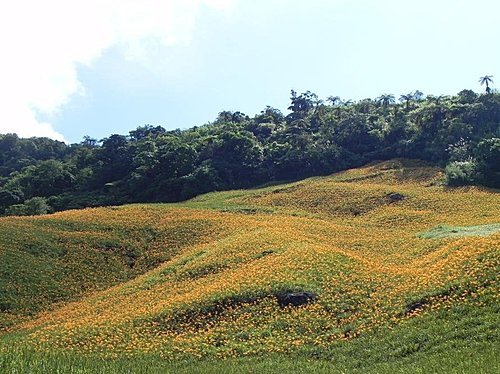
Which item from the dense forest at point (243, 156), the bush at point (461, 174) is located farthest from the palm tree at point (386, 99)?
the bush at point (461, 174)

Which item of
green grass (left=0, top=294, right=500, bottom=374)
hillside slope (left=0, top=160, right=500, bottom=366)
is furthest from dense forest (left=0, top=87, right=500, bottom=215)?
green grass (left=0, top=294, right=500, bottom=374)

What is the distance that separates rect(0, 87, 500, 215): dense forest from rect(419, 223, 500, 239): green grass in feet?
99.0

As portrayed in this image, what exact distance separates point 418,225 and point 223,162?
4238cm

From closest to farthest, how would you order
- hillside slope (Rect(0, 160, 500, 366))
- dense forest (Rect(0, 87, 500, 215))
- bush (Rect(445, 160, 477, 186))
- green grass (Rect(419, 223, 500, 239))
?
hillside slope (Rect(0, 160, 500, 366)), green grass (Rect(419, 223, 500, 239)), bush (Rect(445, 160, 477, 186)), dense forest (Rect(0, 87, 500, 215))

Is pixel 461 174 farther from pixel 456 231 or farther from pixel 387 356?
pixel 387 356

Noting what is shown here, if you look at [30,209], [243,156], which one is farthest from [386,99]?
[30,209]

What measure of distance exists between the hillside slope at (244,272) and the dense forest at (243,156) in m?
19.4

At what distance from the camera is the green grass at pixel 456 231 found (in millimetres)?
30612

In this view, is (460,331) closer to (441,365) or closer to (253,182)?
(441,365)

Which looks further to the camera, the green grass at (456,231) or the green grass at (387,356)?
the green grass at (456,231)

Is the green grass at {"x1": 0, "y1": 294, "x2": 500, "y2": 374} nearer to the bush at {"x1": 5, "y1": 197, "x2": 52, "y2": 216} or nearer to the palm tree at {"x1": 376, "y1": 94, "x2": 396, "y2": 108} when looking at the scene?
the bush at {"x1": 5, "y1": 197, "x2": 52, "y2": 216}

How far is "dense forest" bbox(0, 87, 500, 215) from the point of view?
72562 mm

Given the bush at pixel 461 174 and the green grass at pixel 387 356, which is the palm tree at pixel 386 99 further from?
the green grass at pixel 387 356

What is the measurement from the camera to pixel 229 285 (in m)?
24.7
